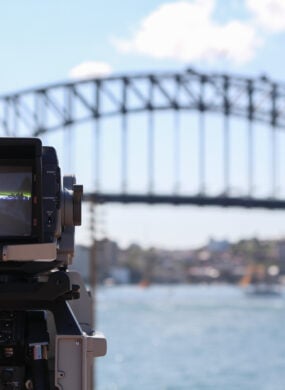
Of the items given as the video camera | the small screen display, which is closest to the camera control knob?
the video camera

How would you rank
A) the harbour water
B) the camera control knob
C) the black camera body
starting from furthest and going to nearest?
the harbour water
the camera control knob
the black camera body

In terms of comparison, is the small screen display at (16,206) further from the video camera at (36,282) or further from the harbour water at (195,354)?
the harbour water at (195,354)

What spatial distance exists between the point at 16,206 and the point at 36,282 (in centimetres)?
33

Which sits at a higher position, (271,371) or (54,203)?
(54,203)

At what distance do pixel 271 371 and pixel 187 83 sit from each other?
3437 centimetres

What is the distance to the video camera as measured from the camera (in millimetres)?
4758

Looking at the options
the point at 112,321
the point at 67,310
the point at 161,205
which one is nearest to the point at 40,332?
the point at 67,310

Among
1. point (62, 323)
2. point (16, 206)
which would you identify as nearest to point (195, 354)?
point (62, 323)

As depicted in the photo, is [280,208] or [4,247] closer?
[4,247]

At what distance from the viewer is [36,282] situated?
4887 mm

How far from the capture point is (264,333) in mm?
84000

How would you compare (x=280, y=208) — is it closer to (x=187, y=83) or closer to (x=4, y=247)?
(x=187, y=83)

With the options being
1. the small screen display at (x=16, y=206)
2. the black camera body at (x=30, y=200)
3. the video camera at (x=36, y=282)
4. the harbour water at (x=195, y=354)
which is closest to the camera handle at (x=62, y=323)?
the video camera at (x=36, y=282)

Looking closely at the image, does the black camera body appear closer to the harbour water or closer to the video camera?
the video camera
